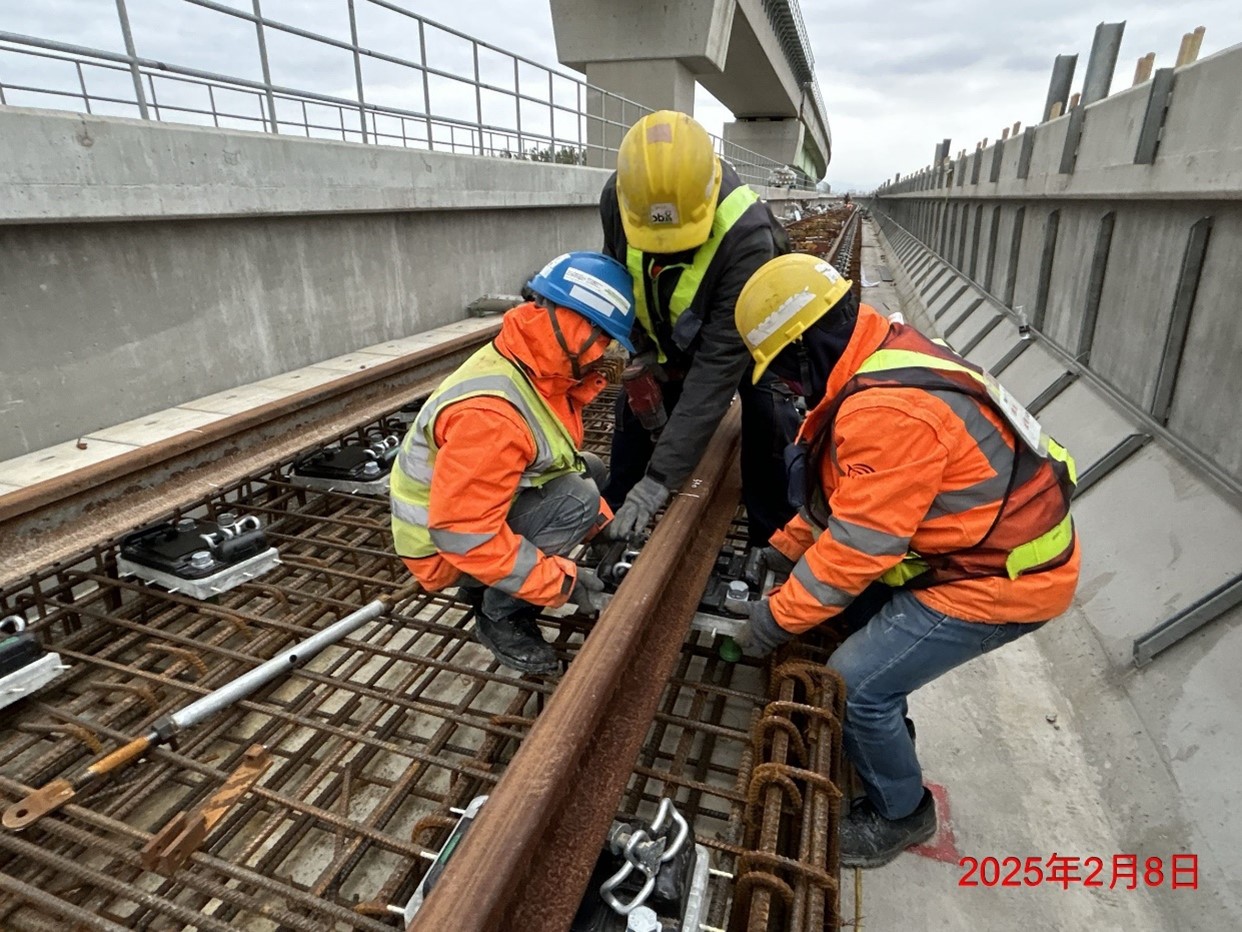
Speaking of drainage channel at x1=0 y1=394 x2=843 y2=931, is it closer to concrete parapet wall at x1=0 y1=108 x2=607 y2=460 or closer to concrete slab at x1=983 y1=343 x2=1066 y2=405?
concrete parapet wall at x1=0 y1=108 x2=607 y2=460

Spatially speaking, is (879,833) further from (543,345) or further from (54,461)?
(54,461)

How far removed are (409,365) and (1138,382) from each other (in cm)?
506

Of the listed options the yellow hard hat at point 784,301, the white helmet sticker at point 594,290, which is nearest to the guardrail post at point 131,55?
the white helmet sticker at point 594,290

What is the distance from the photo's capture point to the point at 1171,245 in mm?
4113

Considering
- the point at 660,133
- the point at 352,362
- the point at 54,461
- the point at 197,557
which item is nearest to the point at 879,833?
the point at 660,133

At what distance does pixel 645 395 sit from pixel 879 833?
85.2 inches

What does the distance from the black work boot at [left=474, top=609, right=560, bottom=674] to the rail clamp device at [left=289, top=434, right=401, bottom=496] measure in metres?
1.82

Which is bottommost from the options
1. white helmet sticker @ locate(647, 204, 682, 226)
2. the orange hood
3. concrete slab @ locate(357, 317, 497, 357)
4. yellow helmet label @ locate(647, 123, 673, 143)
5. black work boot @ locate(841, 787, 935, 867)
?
black work boot @ locate(841, 787, 935, 867)

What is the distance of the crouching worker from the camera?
252cm

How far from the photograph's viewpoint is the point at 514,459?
258 cm

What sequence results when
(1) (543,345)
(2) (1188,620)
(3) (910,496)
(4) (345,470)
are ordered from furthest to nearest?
(4) (345,470) < (2) (1188,620) < (1) (543,345) < (3) (910,496)

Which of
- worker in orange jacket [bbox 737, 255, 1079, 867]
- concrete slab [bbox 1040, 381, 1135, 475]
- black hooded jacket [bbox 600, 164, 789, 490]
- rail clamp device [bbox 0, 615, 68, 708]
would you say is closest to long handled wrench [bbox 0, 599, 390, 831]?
rail clamp device [bbox 0, 615, 68, 708]

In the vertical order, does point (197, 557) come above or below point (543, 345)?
below

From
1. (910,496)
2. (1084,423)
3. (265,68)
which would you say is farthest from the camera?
(265,68)
